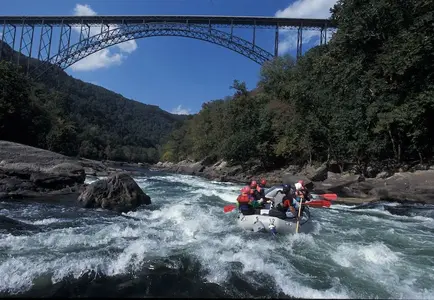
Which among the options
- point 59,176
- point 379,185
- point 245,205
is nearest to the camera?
point 245,205

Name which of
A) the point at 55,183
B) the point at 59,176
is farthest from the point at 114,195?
the point at 59,176

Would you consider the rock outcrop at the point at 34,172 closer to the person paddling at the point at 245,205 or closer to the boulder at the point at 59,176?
the boulder at the point at 59,176

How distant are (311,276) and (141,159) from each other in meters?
106

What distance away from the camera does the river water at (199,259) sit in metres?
4.77

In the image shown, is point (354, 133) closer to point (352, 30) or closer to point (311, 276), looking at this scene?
point (352, 30)

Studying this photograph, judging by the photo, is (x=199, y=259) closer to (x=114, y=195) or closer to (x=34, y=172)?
(x=114, y=195)

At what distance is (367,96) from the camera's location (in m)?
19.3

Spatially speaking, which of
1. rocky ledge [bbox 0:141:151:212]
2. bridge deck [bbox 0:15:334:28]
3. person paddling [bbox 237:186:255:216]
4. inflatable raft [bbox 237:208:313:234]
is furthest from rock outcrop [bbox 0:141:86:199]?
bridge deck [bbox 0:15:334:28]

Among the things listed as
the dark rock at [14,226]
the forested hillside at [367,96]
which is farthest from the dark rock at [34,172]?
the forested hillside at [367,96]

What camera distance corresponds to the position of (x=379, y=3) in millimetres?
18266

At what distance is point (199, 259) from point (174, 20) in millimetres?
41092

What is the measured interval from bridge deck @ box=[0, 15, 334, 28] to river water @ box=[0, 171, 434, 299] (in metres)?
35.6

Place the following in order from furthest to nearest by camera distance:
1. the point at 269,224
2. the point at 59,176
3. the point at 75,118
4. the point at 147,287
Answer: the point at 75,118 → the point at 59,176 → the point at 269,224 → the point at 147,287

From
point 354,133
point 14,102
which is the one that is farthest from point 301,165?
point 14,102
